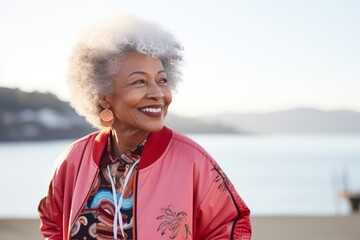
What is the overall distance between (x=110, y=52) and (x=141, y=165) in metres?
0.37

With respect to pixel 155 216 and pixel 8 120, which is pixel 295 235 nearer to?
pixel 155 216

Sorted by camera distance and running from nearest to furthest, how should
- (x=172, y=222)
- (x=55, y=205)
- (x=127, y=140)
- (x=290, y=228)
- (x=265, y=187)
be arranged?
(x=172, y=222)
(x=127, y=140)
(x=55, y=205)
(x=290, y=228)
(x=265, y=187)

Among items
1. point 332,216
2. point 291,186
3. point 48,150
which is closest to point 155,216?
point 332,216

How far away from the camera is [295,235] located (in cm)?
566

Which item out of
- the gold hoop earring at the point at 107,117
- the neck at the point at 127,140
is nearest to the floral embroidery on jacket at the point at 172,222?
the neck at the point at 127,140

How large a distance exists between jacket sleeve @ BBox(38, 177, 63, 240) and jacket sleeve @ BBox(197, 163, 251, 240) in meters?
0.52

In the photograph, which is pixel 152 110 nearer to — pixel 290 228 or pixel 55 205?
pixel 55 205

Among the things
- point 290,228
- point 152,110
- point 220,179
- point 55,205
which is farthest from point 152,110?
point 290,228

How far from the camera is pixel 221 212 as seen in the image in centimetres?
221

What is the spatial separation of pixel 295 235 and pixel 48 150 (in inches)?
2956

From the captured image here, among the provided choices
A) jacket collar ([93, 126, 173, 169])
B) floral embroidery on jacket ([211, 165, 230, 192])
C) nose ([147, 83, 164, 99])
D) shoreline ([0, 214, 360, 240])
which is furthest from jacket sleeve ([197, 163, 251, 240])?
shoreline ([0, 214, 360, 240])

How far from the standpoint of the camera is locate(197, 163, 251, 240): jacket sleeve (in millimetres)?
2189

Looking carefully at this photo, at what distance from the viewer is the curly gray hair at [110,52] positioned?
2.22 meters

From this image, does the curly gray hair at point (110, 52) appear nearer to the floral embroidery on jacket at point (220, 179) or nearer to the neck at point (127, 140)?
the neck at point (127, 140)
